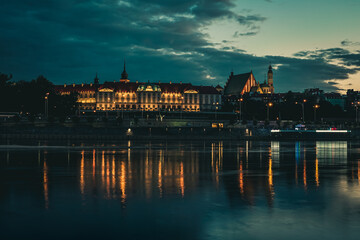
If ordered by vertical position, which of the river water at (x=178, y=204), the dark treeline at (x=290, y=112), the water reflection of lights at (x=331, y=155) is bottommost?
the water reflection of lights at (x=331, y=155)

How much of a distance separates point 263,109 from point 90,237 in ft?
565

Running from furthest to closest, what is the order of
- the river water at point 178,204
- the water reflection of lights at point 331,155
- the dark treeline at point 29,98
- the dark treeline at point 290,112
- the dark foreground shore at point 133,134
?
1. the dark treeline at point 290,112
2. the dark treeline at point 29,98
3. the dark foreground shore at point 133,134
4. the water reflection of lights at point 331,155
5. the river water at point 178,204

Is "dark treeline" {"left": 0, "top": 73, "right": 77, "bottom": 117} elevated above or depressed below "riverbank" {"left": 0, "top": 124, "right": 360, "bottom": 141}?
above

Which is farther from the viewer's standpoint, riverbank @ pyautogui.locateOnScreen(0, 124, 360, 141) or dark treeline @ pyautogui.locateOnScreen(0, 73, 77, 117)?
dark treeline @ pyautogui.locateOnScreen(0, 73, 77, 117)

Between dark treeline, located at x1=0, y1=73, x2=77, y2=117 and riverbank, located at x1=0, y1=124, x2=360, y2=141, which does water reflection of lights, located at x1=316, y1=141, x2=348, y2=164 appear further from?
dark treeline, located at x1=0, y1=73, x2=77, y2=117

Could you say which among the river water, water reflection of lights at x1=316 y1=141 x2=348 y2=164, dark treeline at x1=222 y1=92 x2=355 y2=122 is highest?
dark treeline at x1=222 y1=92 x2=355 y2=122

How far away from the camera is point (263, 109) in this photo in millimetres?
179625

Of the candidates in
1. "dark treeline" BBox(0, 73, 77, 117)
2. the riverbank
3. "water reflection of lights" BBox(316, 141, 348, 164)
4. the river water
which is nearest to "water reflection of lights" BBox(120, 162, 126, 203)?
the river water

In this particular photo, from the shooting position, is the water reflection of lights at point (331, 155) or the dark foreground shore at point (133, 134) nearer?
the water reflection of lights at point (331, 155)

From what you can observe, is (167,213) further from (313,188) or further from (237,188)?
(313,188)

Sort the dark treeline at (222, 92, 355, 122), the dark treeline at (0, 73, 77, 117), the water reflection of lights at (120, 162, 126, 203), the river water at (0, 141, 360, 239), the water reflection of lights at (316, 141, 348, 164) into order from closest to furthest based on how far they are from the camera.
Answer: the river water at (0, 141, 360, 239)
the water reflection of lights at (120, 162, 126, 203)
the water reflection of lights at (316, 141, 348, 164)
the dark treeline at (0, 73, 77, 117)
the dark treeline at (222, 92, 355, 122)

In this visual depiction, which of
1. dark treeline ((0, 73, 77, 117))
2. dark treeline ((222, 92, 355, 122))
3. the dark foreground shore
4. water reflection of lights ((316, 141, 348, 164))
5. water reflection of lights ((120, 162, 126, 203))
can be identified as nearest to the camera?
water reflection of lights ((120, 162, 126, 203))

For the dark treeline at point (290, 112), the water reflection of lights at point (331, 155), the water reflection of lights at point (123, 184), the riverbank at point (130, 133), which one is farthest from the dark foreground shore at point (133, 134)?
the dark treeline at point (290, 112)

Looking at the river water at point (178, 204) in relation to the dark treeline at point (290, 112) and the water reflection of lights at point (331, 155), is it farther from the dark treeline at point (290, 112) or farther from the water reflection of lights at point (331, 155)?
the dark treeline at point (290, 112)
